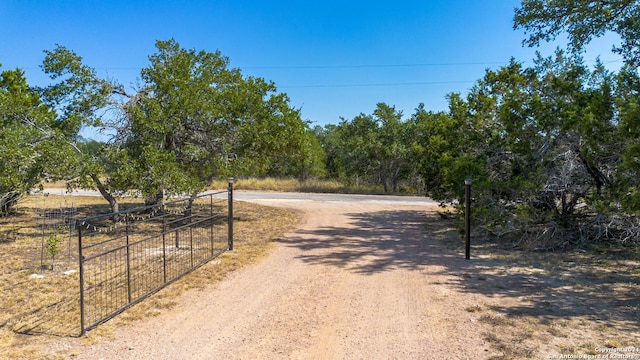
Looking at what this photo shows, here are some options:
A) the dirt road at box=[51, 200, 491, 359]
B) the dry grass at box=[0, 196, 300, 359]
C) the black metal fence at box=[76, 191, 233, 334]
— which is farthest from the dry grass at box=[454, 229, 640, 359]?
the black metal fence at box=[76, 191, 233, 334]

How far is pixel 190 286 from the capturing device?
558 cm

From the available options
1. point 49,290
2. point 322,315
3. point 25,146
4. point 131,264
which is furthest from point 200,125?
point 322,315

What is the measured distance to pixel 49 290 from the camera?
17.6 feet

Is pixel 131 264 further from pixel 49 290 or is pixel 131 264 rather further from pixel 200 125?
pixel 200 125

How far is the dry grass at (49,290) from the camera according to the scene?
157 inches

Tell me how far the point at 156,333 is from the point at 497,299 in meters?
3.77

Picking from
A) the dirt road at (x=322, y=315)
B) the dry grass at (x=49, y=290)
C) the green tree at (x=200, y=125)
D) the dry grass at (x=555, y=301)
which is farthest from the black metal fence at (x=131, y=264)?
the dry grass at (x=555, y=301)

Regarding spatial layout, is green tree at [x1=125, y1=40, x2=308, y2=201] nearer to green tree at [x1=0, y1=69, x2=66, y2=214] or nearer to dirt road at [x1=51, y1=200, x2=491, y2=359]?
green tree at [x1=0, y1=69, x2=66, y2=214]

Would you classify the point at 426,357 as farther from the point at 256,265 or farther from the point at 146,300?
the point at 256,265

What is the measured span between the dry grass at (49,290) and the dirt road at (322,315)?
0.29m

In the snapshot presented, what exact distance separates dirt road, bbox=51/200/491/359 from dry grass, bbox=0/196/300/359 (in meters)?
0.29

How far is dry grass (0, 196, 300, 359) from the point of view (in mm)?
3977

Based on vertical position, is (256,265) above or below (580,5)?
below

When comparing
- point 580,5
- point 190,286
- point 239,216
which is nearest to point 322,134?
point 239,216
